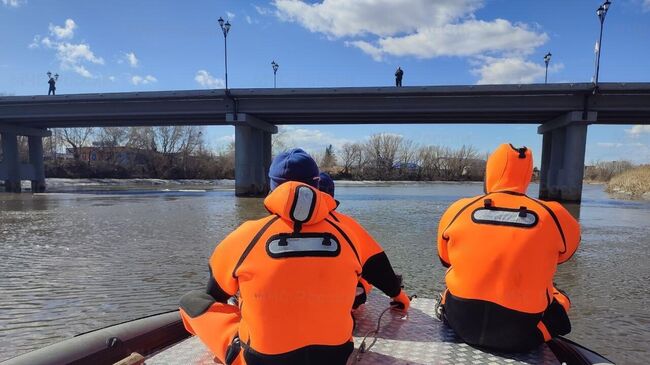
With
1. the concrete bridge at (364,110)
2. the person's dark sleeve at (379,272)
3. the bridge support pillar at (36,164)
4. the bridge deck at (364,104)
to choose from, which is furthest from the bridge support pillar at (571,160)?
the bridge support pillar at (36,164)

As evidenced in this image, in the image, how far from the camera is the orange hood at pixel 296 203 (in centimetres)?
188

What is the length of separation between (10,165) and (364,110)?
98.5 feet

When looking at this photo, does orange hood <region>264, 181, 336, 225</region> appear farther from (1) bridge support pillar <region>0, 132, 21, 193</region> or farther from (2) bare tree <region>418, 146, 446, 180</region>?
(2) bare tree <region>418, 146, 446, 180</region>

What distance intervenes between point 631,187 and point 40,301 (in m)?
44.6

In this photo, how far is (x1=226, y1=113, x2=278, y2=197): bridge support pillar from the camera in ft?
94.1

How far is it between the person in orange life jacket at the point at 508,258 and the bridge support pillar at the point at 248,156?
87.1 feet

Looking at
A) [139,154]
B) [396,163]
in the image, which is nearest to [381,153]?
[396,163]

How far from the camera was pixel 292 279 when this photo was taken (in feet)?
6.21

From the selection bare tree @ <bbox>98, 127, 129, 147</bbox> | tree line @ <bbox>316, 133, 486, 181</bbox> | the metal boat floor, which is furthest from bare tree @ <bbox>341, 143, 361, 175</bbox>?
the metal boat floor

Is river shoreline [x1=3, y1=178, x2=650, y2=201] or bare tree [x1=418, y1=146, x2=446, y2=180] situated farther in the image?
bare tree [x1=418, y1=146, x2=446, y2=180]

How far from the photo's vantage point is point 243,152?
29312 millimetres

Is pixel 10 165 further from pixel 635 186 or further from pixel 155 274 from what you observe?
pixel 635 186

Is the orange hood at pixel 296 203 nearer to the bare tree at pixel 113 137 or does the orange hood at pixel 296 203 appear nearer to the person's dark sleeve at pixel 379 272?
the person's dark sleeve at pixel 379 272

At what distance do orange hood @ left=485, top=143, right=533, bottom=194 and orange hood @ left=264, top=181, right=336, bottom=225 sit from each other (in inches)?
57.1
